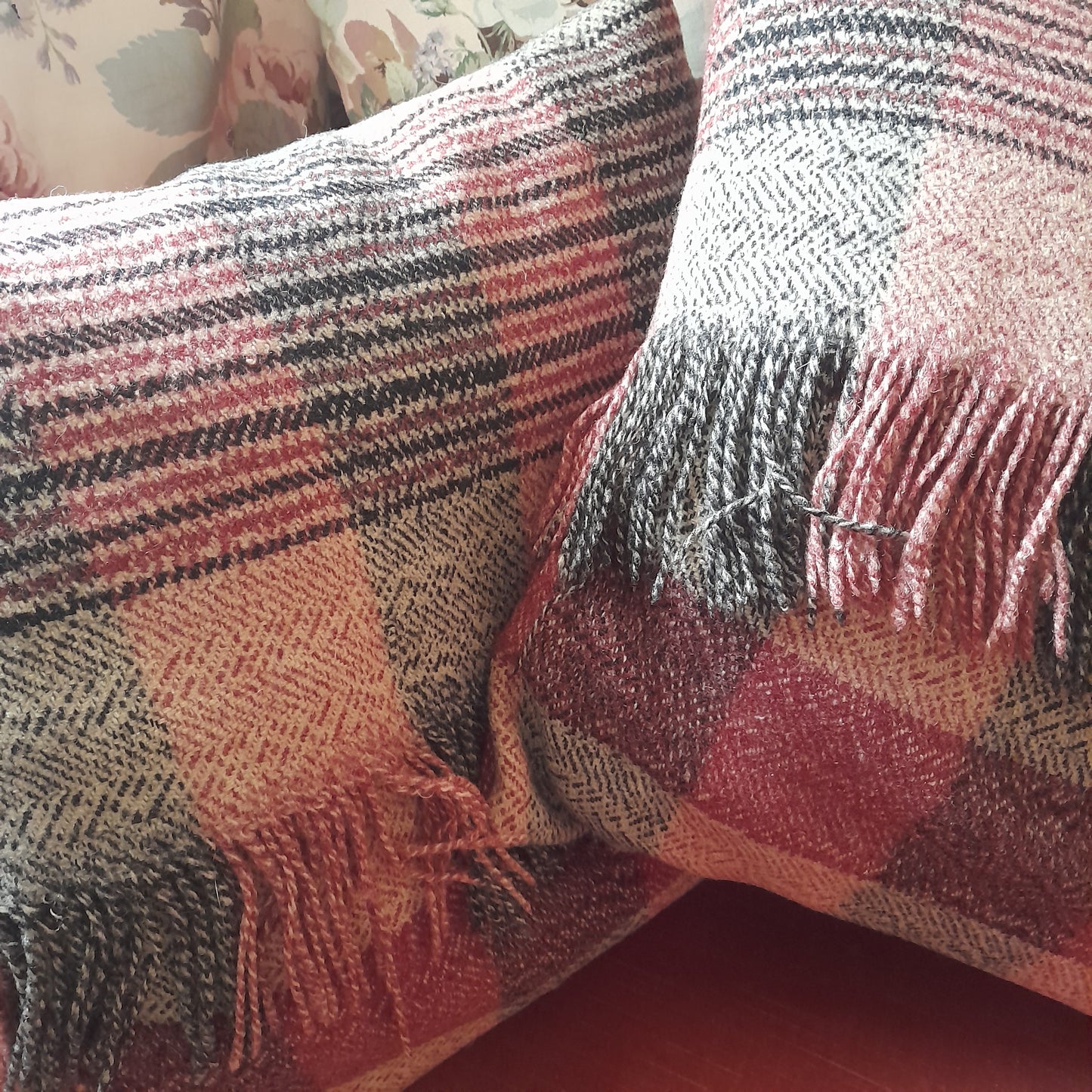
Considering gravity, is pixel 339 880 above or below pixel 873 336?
below

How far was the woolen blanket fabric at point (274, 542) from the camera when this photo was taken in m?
0.37

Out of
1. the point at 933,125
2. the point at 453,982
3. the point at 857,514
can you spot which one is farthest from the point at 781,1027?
the point at 933,125

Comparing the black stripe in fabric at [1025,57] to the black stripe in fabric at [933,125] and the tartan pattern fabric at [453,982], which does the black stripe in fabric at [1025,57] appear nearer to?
the black stripe in fabric at [933,125]

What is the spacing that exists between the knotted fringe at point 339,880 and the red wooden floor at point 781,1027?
14 centimetres

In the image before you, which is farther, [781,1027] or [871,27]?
[781,1027]

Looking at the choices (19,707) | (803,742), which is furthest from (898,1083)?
(19,707)

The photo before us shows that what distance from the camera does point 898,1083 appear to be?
513 millimetres

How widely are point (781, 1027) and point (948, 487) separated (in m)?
0.35

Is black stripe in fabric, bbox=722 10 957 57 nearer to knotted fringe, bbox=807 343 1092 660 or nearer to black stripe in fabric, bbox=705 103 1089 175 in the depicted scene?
black stripe in fabric, bbox=705 103 1089 175

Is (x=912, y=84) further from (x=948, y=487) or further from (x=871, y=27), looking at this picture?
(x=948, y=487)

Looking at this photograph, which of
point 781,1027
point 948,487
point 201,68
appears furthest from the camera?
point 201,68

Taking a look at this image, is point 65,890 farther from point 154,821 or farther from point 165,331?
point 165,331

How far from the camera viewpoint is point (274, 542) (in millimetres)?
399

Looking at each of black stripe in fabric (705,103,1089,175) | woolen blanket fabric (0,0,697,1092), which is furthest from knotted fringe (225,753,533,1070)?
black stripe in fabric (705,103,1089,175)
